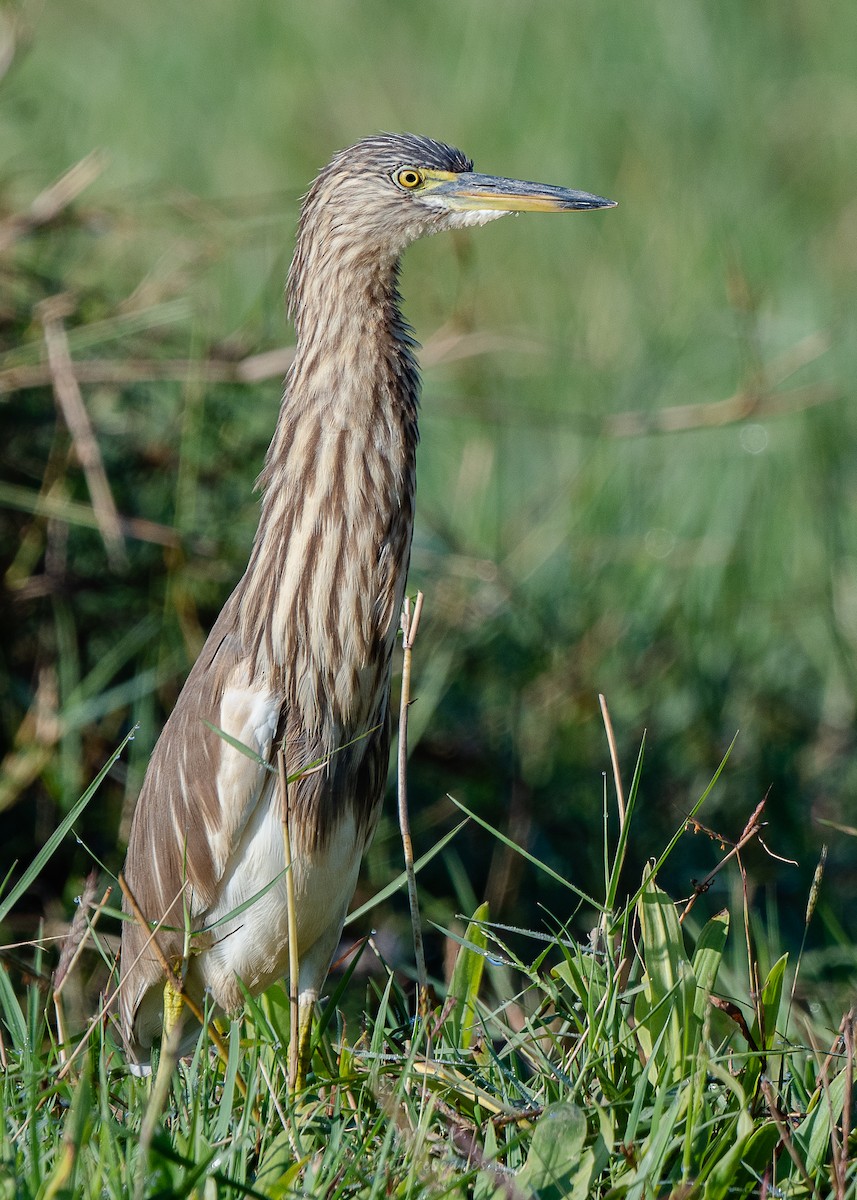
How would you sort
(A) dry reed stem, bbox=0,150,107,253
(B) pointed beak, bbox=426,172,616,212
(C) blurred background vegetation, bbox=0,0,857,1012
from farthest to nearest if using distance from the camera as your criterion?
(C) blurred background vegetation, bbox=0,0,857,1012
(A) dry reed stem, bbox=0,150,107,253
(B) pointed beak, bbox=426,172,616,212

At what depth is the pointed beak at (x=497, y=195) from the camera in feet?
8.88

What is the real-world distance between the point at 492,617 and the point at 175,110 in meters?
4.56

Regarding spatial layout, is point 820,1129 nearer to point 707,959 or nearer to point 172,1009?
point 707,959

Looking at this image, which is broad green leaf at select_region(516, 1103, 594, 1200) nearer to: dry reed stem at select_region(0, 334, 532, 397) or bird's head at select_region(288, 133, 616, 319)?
bird's head at select_region(288, 133, 616, 319)

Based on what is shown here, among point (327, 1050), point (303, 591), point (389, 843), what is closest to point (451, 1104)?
point (327, 1050)

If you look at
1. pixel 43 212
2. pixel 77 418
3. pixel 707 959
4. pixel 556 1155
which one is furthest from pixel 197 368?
pixel 556 1155

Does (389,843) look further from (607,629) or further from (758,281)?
(758,281)

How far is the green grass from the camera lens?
1887 millimetres

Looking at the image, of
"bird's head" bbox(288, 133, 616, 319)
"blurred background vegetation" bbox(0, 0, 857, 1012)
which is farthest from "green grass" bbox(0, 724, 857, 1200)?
"bird's head" bbox(288, 133, 616, 319)

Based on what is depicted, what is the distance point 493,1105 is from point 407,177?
A: 1.62m

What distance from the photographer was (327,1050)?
245 centimetres

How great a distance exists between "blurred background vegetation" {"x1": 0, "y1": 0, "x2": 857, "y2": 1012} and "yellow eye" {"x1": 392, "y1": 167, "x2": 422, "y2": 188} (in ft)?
4.05

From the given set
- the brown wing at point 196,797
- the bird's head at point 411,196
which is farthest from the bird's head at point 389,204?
the brown wing at point 196,797

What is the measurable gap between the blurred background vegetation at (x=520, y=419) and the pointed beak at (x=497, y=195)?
1224mm
